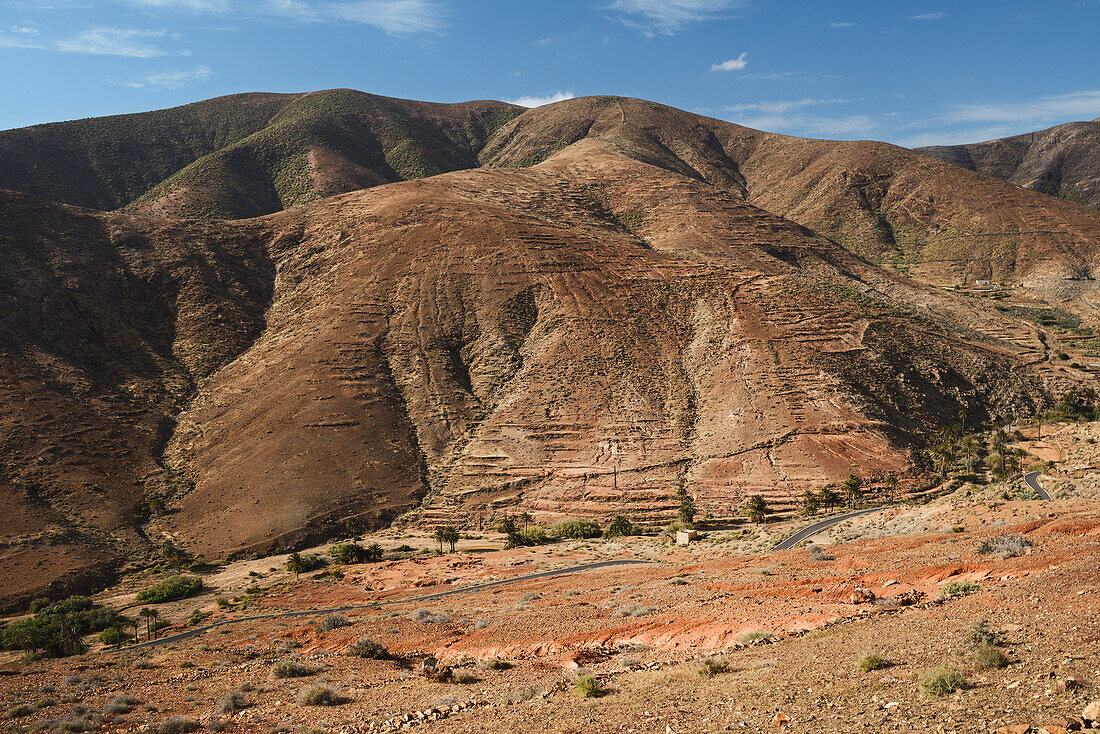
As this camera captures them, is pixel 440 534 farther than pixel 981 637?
Yes

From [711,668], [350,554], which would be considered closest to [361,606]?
[350,554]

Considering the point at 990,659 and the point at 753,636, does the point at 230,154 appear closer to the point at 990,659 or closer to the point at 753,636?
the point at 753,636

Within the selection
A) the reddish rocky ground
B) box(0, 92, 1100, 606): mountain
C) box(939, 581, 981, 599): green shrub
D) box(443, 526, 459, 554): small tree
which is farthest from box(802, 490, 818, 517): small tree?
box(939, 581, 981, 599): green shrub

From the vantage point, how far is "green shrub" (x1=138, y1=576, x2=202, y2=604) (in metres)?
37.1

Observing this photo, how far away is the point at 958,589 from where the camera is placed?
53.4 feet

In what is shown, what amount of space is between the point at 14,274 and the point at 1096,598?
83440 mm

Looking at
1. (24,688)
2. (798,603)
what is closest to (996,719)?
(798,603)

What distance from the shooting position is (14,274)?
66188 millimetres

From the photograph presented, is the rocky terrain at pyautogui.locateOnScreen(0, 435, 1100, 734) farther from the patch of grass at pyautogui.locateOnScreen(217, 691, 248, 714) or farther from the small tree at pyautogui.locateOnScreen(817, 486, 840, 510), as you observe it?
the small tree at pyautogui.locateOnScreen(817, 486, 840, 510)

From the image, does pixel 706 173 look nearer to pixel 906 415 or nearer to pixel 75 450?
pixel 906 415

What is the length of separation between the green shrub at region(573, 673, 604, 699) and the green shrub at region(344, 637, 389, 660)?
851 centimetres

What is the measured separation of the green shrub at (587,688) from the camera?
44.0ft

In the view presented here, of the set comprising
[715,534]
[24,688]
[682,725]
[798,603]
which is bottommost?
[715,534]

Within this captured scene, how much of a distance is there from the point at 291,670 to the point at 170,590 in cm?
2426
